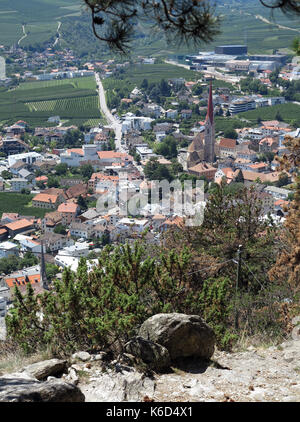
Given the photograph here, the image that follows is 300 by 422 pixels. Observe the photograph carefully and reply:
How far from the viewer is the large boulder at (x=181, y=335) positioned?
2.89 metres

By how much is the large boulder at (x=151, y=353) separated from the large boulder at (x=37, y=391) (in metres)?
0.52

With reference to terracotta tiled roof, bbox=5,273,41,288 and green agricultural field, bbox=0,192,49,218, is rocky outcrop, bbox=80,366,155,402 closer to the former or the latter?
terracotta tiled roof, bbox=5,273,41,288

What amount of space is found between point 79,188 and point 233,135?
10.6m

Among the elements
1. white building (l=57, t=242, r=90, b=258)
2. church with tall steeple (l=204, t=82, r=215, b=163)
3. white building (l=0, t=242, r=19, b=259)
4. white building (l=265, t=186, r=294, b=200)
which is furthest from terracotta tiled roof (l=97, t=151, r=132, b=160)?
Result: white building (l=0, t=242, r=19, b=259)

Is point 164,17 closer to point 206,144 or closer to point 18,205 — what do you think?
point 18,205

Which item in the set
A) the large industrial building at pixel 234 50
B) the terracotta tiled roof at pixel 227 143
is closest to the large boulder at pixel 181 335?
the terracotta tiled roof at pixel 227 143

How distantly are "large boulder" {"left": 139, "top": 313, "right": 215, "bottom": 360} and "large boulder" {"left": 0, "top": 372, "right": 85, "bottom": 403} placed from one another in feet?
2.17

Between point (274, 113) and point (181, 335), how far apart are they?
32.2m

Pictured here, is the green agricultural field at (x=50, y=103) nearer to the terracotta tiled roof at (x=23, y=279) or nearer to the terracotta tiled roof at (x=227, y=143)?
the terracotta tiled roof at (x=227, y=143)

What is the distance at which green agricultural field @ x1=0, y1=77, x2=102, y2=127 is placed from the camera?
3472cm

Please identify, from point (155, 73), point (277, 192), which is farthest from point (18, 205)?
point (155, 73)

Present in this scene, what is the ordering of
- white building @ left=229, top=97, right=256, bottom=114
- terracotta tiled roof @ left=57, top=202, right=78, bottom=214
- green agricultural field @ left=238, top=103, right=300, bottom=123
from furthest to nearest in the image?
white building @ left=229, top=97, right=256, bottom=114 → green agricultural field @ left=238, top=103, right=300, bottom=123 → terracotta tiled roof @ left=57, top=202, right=78, bottom=214

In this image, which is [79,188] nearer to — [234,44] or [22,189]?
[22,189]

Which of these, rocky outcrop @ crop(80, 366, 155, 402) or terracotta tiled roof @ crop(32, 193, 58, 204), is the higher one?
rocky outcrop @ crop(80, 366, 155, 402)
